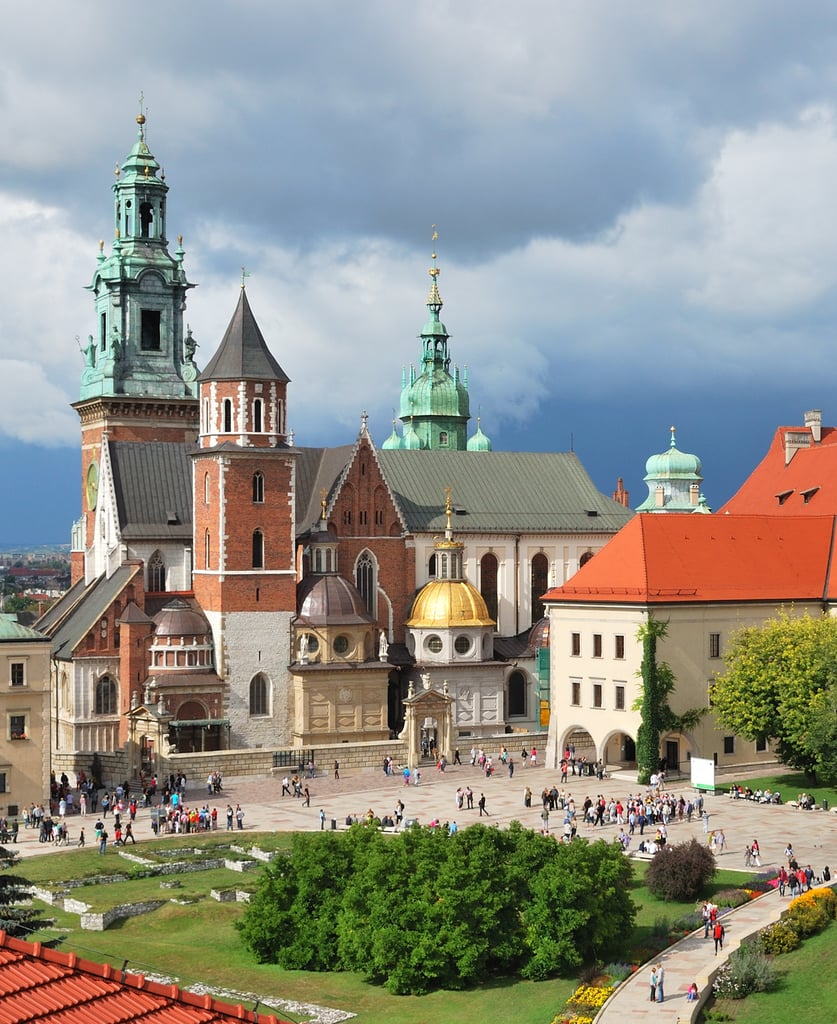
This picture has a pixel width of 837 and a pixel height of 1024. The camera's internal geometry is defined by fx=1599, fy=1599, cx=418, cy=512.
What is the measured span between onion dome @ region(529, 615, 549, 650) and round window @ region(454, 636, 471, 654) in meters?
4.72

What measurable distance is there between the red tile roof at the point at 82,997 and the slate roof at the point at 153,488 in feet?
201

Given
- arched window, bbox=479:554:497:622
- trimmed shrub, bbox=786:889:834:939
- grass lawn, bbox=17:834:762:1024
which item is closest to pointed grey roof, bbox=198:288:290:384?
arched window, bbox=479:554:497:622

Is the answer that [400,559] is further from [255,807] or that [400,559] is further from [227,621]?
[255,807]

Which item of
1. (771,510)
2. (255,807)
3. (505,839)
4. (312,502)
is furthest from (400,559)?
(505,839)

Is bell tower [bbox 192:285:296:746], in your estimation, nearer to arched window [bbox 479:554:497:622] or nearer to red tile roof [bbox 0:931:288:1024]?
arched window [bbox 479:554:497:622]

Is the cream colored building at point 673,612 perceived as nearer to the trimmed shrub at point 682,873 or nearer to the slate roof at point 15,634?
the trimmed shrub at point 682,873

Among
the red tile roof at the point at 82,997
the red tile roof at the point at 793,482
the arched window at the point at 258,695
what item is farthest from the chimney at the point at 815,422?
the red tile roof at the point at 82,997

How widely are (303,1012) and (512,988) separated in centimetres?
529

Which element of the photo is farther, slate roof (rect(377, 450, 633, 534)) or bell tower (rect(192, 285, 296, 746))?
slate roof (rect(377, 450, 633, 534))

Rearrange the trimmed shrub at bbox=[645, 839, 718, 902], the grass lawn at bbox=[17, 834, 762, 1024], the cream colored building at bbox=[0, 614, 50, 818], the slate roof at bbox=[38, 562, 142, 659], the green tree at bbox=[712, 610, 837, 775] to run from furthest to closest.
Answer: the slate roof at bbox=[38, 562, 142, 659] < the cream colored building at bbox=[0, 614, 50, 818] < the green tree at bbox=[712, 610, 837, 775] < the trimmed shrub at bbox=[645, 839, 718, 902] < the grass lawn at bbox=[17, 834, 762, 1024]

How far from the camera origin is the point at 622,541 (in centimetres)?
6975

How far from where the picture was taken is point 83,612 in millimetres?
76438

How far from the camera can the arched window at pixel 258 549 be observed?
7544 cm

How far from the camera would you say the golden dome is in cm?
7950
